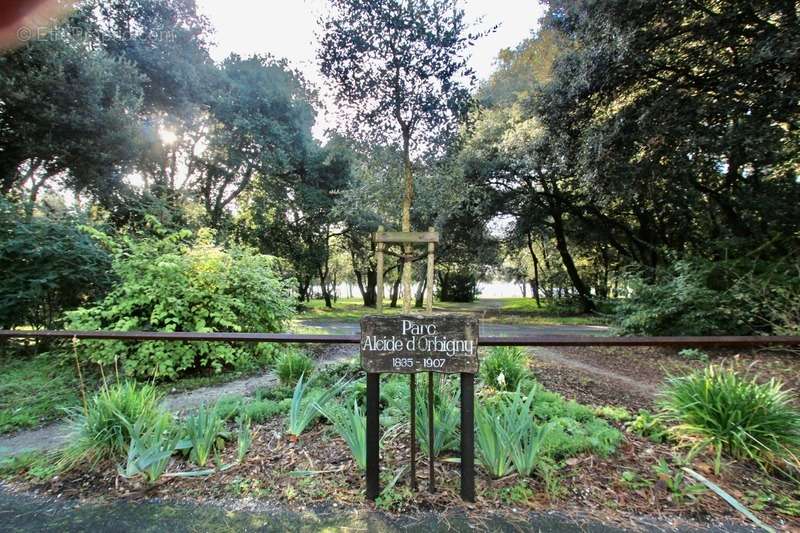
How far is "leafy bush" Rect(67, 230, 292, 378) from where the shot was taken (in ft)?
16.2

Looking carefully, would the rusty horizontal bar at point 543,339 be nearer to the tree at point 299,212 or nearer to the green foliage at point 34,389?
the green foliage at point 34,389

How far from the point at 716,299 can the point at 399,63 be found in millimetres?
A: 7865

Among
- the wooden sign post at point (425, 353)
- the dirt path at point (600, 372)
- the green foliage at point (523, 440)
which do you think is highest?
the wooden sign post at point (425, 353)

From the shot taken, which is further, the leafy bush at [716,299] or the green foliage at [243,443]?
the leafy bush at [716,299]

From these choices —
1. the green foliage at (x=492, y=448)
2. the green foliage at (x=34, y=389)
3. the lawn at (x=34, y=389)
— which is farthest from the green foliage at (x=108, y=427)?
the green foliage at (x=492, y=448)

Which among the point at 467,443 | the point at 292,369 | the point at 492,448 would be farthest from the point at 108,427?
the point at 492,448

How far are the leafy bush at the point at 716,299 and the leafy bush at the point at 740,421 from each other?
4720 millimetres

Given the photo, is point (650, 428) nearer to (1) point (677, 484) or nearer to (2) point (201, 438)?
(1) point (677, 484)

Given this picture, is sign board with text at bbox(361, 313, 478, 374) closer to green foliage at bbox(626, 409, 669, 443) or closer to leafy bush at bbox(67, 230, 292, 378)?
green foliage at bbox(626, 409, 669, 443)

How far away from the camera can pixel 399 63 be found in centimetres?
834

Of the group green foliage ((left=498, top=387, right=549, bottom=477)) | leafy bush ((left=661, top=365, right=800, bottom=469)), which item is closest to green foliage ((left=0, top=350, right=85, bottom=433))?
green foliage ((left=498, top=387, right=549, bottom=477))

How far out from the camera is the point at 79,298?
683cm

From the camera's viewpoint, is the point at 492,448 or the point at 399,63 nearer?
the point at 492,448

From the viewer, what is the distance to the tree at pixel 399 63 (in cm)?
815
